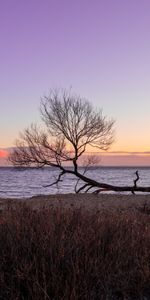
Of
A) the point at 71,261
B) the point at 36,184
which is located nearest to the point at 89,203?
the point at 71,261

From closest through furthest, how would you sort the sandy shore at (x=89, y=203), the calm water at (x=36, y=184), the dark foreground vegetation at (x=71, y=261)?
the dark foreground vegetation at (x=71, y=261), the sandy shore at (x=89, y=203), the calm water at (x=36, y=184)

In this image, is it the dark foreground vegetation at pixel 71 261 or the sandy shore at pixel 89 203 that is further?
the sandy shore at pixel 89 203

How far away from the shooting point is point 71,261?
13.7ft

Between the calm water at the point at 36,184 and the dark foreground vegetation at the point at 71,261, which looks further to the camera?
the calm water at the point at 36,184

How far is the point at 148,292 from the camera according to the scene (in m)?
4.81

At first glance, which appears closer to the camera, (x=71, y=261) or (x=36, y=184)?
(x=71, y=261)

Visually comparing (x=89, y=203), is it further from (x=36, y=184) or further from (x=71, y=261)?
(x=36, y=184)

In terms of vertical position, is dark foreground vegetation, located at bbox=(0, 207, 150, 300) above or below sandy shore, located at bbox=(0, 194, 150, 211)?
above

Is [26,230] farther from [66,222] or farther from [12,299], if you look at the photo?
[12,299]

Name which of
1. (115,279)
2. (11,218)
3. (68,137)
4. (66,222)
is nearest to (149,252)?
(115,279)

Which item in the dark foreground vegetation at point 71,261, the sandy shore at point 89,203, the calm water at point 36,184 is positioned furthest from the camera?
the calm water at point 36,184

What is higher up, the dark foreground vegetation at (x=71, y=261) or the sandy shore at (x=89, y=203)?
the dark foreground vegetation at (x=71, y=261)

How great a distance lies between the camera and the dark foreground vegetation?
13.4 ft

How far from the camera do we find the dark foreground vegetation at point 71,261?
4.10m
